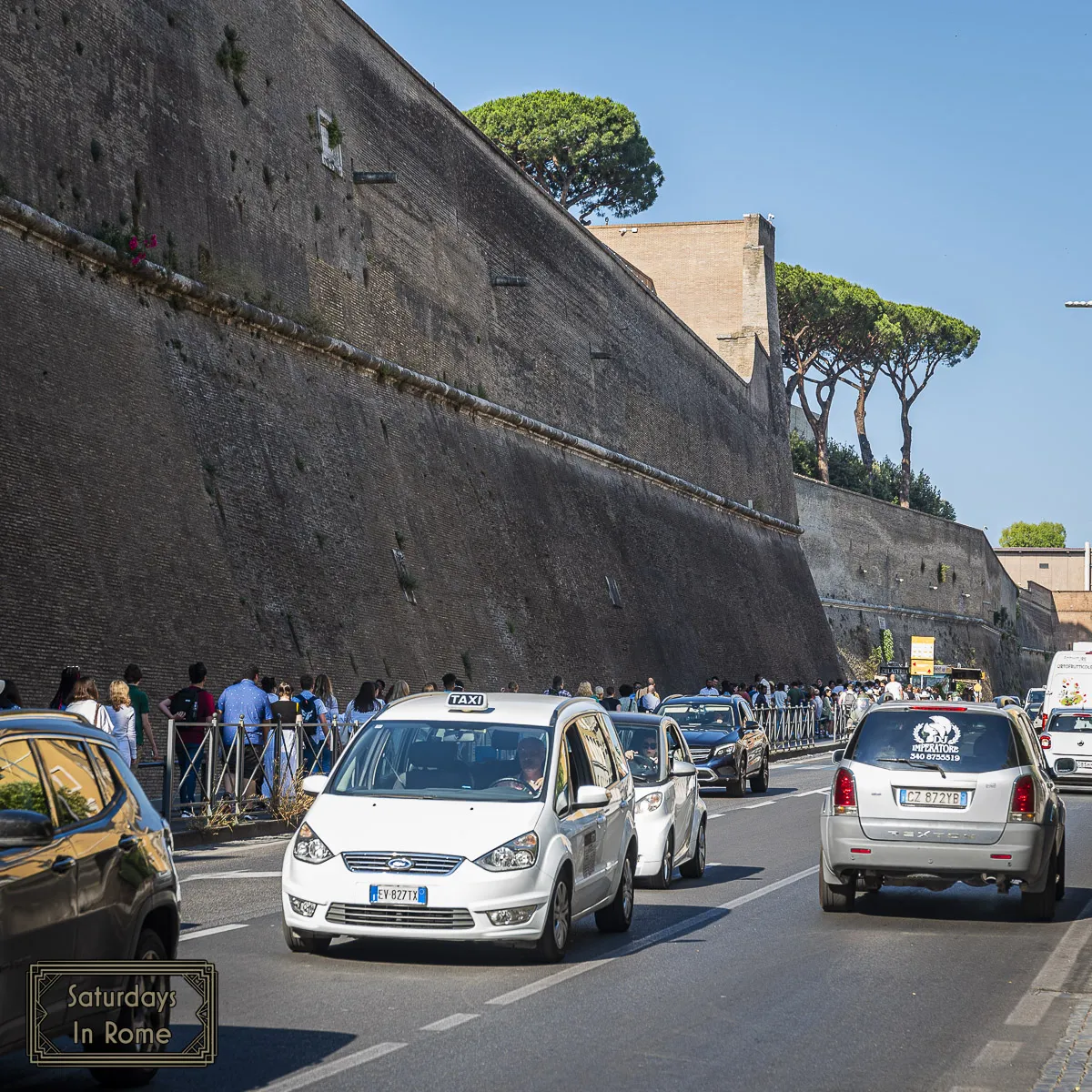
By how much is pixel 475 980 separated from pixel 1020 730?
5379mm

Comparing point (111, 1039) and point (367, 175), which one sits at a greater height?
point (367, 175)

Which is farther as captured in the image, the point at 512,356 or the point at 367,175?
the point at 512,356

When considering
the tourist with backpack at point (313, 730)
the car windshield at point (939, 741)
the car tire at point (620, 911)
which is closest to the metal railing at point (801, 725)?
the tourist with backpack at point (313, 730)

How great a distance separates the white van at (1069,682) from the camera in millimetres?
35656

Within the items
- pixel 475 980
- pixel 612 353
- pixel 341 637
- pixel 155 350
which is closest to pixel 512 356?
pixel 612 353

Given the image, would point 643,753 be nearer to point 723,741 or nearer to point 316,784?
point 316,784

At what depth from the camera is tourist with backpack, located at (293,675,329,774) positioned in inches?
757

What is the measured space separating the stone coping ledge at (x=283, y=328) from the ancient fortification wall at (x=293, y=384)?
0.07m

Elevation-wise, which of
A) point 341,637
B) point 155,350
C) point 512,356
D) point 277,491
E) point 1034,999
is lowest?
point 1034,999

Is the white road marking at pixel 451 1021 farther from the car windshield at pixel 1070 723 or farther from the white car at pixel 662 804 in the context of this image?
the car windshield at pixel 1070 723

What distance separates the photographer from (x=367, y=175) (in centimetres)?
3025

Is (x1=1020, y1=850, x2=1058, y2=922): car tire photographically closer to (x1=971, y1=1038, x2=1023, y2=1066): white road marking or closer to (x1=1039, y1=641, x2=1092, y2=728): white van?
(x1=971, y1=1038, x2=1023, y2=1066): white road marking

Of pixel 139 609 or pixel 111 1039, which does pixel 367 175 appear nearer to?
pixel 139 609

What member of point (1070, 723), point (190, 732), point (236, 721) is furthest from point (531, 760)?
point (1070, 723)
